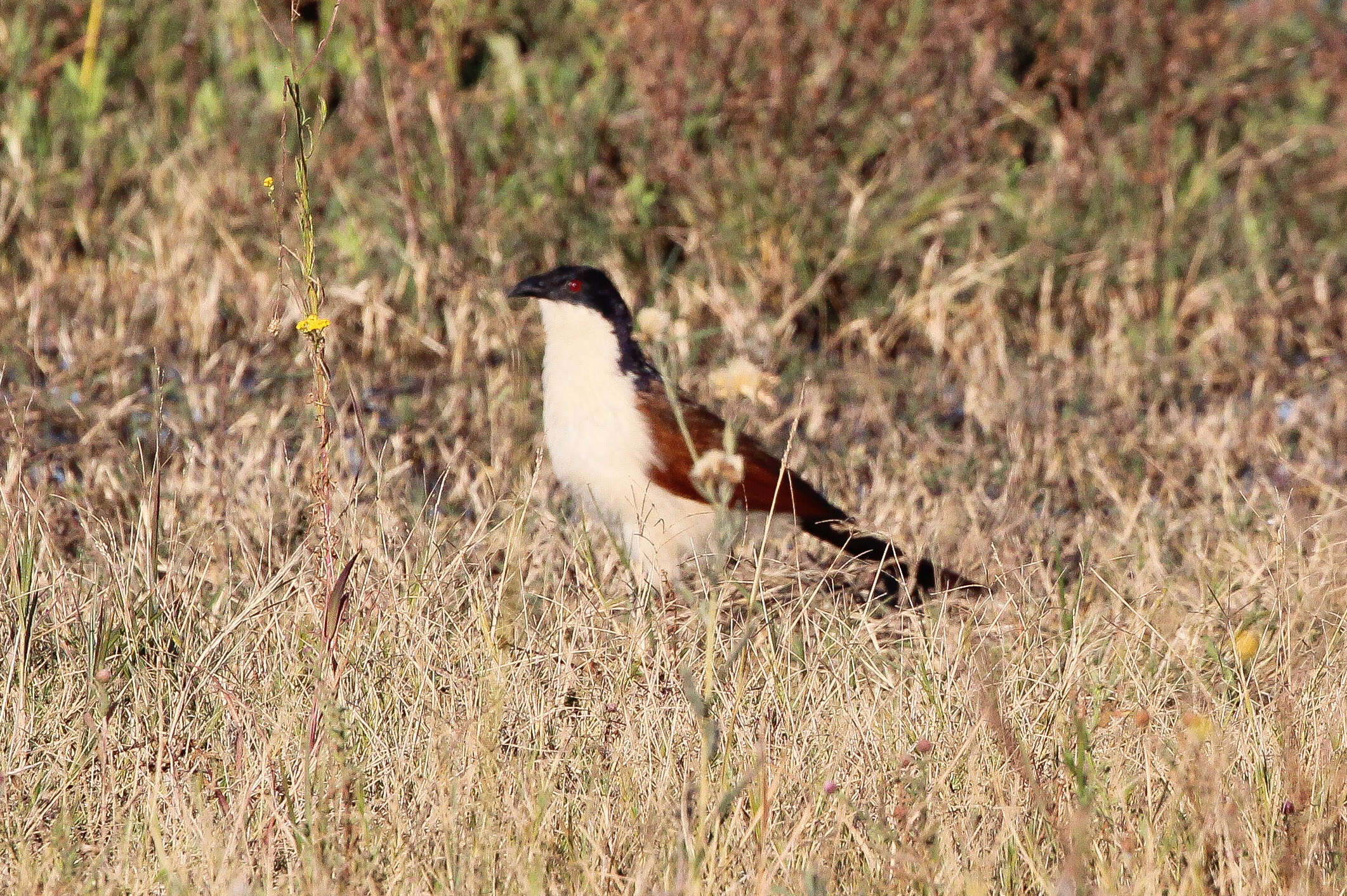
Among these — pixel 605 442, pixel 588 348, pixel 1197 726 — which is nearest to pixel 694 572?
pixel 605 442

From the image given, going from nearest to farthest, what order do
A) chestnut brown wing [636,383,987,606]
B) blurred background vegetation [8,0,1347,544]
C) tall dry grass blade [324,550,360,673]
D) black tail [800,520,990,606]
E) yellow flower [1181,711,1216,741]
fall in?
1. yellow flower [1181,711,1216,741]
2. tall dry grass blade [324,550,360,673]
3. black tail [800,520,990,606]
4. chestnut brown wing [636,383,987,606]
5. blurred background vegetation [8,0,1347,544]

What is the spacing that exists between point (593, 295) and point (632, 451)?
0.45 meters

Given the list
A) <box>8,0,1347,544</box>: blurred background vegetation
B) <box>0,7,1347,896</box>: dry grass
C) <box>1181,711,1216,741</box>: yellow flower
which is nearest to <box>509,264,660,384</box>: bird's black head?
<box>0,7,1347,896</box>: dry grass

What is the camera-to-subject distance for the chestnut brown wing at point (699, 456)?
4309mm

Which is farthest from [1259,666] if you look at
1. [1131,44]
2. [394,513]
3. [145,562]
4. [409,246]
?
[1131,44]

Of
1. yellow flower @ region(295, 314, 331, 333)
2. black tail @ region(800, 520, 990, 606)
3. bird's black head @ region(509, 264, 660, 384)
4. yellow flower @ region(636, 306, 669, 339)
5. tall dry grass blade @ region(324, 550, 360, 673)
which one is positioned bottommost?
black tail @ region(800, 520, 990, 606)

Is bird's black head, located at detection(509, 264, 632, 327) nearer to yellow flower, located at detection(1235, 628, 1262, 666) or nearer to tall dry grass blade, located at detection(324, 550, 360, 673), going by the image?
yellow flower, located at detection(1235, 628, 1262, 666)

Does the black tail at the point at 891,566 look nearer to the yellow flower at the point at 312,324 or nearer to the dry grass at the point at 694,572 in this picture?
the dry grass at the point at 694,572

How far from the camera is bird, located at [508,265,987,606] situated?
4312 mm

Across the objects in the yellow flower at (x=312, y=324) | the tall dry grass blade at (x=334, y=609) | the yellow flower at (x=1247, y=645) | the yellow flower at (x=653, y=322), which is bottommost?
the yellow flower at (x=1247, y=645)

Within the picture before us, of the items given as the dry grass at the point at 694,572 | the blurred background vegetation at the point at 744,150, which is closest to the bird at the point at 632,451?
the dry grass at the point at 694,572

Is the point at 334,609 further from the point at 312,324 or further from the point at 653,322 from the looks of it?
the point at 653,322

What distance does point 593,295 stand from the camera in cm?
454

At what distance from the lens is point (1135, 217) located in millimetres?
6684
